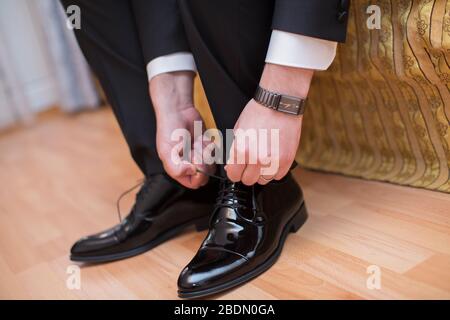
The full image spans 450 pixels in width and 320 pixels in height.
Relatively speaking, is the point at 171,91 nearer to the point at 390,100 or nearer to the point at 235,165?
the point at 235,165

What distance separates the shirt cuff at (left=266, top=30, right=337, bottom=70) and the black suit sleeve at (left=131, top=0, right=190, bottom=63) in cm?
22

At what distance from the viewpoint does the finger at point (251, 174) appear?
0.64 m

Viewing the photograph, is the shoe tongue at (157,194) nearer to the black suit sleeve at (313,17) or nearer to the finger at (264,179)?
the finger at (264,179)

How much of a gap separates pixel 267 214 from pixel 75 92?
1919 millimetres

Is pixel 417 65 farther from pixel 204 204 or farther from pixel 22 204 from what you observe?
pixel 22 204

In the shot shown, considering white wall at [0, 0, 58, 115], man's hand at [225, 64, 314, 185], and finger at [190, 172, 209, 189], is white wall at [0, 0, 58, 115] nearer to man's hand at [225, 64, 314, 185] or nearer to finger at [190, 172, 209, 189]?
finger at [190, 172, 209, 189]

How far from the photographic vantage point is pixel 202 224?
85 centimetres

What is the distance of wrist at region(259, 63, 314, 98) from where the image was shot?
617 mm

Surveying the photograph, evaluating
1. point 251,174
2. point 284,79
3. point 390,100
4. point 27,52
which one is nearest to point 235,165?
point 251,174

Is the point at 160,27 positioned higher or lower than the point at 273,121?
higher

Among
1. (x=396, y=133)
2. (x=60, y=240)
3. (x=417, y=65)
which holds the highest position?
(x=417, y=65)

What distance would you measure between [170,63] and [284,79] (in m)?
0.23
